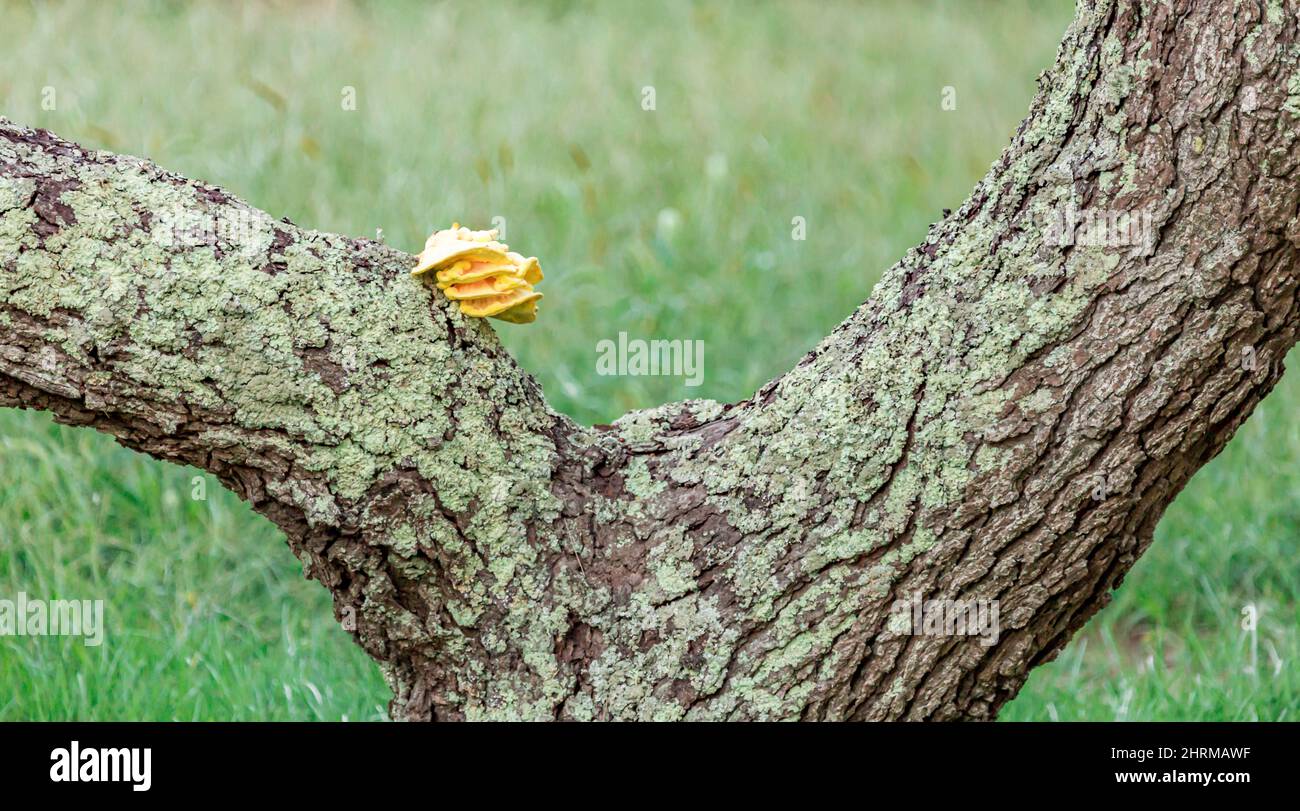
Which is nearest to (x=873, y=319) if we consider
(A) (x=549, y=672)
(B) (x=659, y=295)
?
(A) (x=549, y=672)

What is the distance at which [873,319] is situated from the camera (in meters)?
1.72

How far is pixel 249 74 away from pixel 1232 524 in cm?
382

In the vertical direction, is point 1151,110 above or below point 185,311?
above

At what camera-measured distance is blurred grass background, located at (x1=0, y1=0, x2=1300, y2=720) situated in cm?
291

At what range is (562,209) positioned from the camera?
4480mm

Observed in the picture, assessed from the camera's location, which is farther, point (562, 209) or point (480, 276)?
point (562, 209)

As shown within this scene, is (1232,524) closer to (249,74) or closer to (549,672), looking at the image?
(549,672)

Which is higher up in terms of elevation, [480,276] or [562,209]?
[562,209]

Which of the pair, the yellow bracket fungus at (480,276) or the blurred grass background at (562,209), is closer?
the yellow bracket fungus at (480,276)

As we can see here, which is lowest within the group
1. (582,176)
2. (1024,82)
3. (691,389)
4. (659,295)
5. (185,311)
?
(185,311)

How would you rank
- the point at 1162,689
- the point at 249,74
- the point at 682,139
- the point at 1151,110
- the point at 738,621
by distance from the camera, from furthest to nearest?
the point at 682,139
the point at 249,74
the point at 1162,689
the point at 738,621
the point at 1151,110

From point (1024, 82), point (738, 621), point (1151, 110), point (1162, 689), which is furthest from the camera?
point (1024, 82)

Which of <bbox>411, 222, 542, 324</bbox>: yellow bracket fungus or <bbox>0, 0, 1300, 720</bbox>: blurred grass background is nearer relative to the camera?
<bbox>411, 222, 542, 324</bbox>: yellow bracket fungus

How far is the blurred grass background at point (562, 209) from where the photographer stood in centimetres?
291
